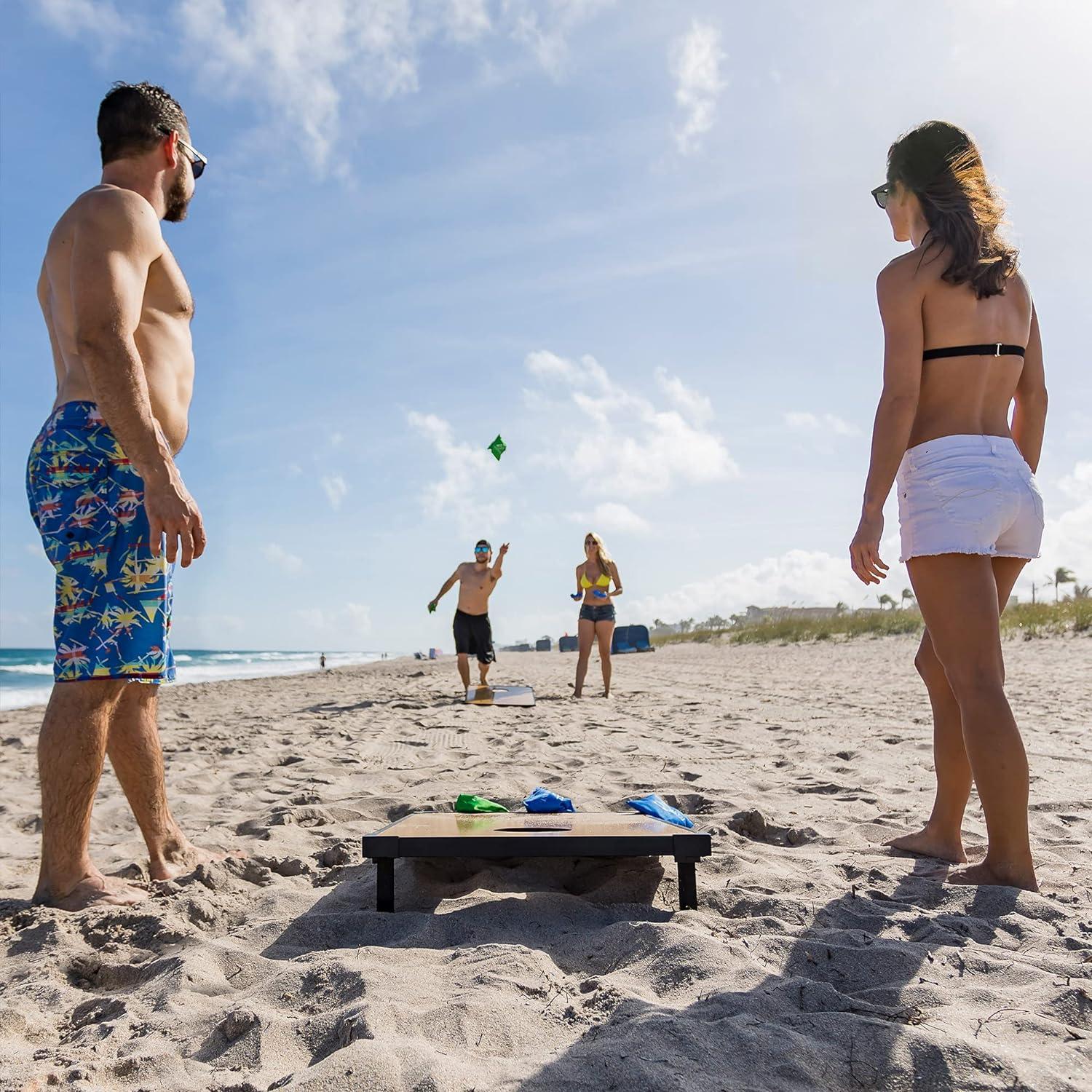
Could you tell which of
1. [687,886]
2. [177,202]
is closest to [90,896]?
[687,886]

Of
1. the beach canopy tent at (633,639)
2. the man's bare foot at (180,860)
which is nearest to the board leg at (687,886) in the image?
the man's bare foot at (180,860)

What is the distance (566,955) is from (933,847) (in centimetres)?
153

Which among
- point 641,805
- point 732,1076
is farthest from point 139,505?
point 732,1076

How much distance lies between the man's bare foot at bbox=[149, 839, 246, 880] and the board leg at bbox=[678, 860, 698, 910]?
153cm

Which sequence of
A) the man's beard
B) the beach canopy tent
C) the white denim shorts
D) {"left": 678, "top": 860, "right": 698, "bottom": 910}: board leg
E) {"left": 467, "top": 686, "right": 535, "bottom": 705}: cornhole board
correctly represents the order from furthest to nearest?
the beach canopy tent → {"left": 467, "top": 686, "right": 535, "bottom": 705}: cornhole board → the man's beard → the white denim shorts → {"left": 678, "top": 860, "right": 698, "bottom": 910}: board leg

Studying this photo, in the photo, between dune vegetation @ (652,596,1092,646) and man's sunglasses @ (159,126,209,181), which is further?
dune vegetation @ (652,596,1092,646)

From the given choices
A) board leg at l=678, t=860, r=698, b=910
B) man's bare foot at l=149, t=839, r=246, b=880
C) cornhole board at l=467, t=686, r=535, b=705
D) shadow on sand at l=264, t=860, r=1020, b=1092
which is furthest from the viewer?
cornhole board at l=467, t=686, r=535, b=705

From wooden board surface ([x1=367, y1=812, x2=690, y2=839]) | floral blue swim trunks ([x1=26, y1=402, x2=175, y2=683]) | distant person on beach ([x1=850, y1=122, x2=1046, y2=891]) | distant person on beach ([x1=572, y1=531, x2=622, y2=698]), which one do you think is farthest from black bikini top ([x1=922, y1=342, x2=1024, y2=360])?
distant person on beach ([x1=572, y1=531, x2=622, y2=698])

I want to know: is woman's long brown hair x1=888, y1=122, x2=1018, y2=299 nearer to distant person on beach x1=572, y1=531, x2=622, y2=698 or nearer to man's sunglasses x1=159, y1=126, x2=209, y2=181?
man's sunglasses x1=159, y1=126, x2=209, y2=181

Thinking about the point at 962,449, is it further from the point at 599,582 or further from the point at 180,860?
the point at 599,582

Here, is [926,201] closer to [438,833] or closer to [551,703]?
[438,833]

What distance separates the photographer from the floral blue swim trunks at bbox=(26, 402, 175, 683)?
261cm

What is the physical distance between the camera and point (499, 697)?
9.86m

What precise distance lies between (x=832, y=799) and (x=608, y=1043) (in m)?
2.67
